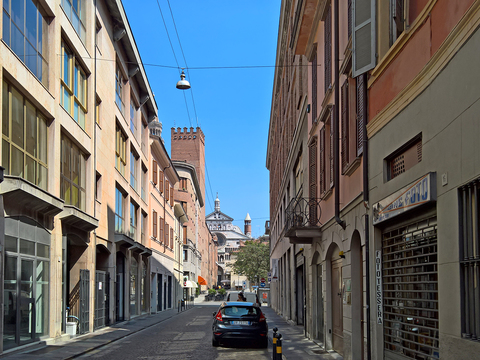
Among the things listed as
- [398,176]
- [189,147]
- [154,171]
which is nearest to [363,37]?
[398,176]

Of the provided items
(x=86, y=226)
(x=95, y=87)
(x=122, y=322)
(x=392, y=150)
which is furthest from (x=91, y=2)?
(x=392, y=150)

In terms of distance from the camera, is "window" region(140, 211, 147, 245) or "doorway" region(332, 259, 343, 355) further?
"window" region(140, 211, 147, 245)

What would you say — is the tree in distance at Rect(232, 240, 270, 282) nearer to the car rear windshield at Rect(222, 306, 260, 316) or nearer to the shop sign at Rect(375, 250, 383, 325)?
the car rear windshield at Rect(222, 306, 260, 316)

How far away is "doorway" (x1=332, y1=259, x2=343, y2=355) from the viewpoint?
1522cm

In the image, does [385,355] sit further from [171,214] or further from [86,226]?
[171,214]

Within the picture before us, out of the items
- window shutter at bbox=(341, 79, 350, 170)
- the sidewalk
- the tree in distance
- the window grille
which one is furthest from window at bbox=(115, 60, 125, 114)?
the tree in distance

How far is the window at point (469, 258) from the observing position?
6.46 meters

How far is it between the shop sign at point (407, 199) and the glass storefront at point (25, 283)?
357 inches

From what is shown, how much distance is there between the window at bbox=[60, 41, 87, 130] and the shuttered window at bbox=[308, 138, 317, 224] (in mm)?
8188

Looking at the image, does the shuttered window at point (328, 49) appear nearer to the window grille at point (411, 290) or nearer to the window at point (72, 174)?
the window grille at point (411, 290)

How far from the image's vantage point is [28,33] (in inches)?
645

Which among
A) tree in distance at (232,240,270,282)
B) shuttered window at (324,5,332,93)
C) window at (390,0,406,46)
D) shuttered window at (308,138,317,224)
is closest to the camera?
window at (390,0,406,46)

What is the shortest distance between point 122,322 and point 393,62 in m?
22.8

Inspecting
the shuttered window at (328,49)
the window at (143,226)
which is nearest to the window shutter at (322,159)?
the shuttered window at (328,49)
